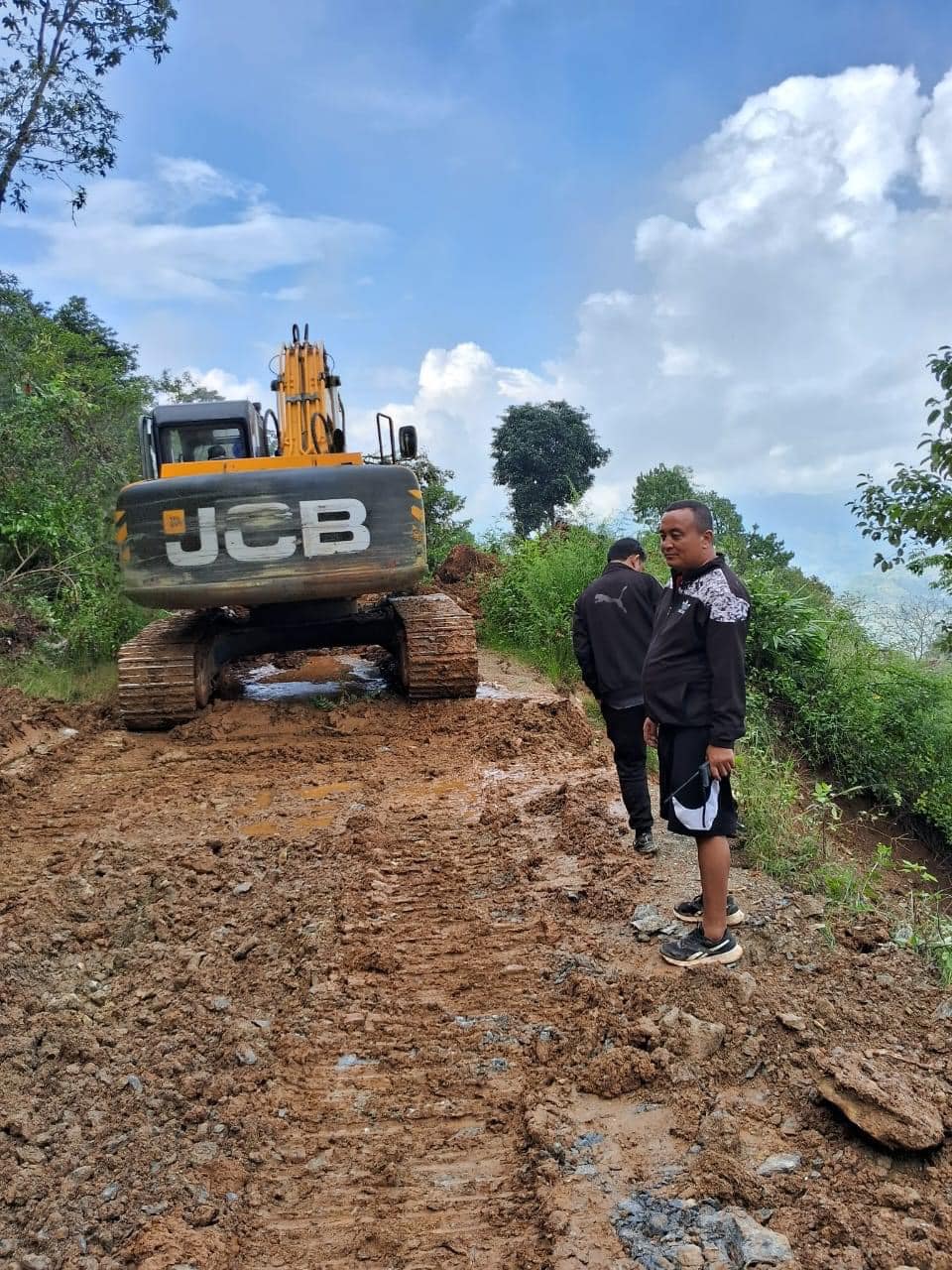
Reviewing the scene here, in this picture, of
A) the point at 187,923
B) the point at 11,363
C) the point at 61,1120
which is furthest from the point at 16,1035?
the point at 11,363

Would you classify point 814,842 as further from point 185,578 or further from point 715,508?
point 715,508

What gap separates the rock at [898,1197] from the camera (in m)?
1.96

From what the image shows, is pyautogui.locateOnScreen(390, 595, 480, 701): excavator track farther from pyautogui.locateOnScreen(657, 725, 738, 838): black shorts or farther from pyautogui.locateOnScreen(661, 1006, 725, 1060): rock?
pyautogui.locateOnScreen(661, 1006, 725, 1060): rock

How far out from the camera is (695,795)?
10.1 feet

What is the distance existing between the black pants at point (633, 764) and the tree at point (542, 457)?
27.7 m

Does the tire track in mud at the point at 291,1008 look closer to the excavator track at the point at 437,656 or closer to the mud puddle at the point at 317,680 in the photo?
the excavator track at the point at 437,656

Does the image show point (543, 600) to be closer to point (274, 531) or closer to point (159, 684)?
point (274, 531)

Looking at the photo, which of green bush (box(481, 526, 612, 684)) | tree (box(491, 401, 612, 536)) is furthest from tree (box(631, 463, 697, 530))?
green bush (box(481, 526, 612, 684))

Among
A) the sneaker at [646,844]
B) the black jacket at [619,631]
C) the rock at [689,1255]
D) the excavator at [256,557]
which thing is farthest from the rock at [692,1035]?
the excavator at [256,557]

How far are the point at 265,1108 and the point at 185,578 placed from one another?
463cm

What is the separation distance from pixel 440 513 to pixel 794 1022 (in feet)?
55.1

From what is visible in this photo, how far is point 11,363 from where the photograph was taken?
41.0ft

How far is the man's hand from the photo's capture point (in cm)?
299

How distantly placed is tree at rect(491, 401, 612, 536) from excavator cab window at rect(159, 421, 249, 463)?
78.6 ft
